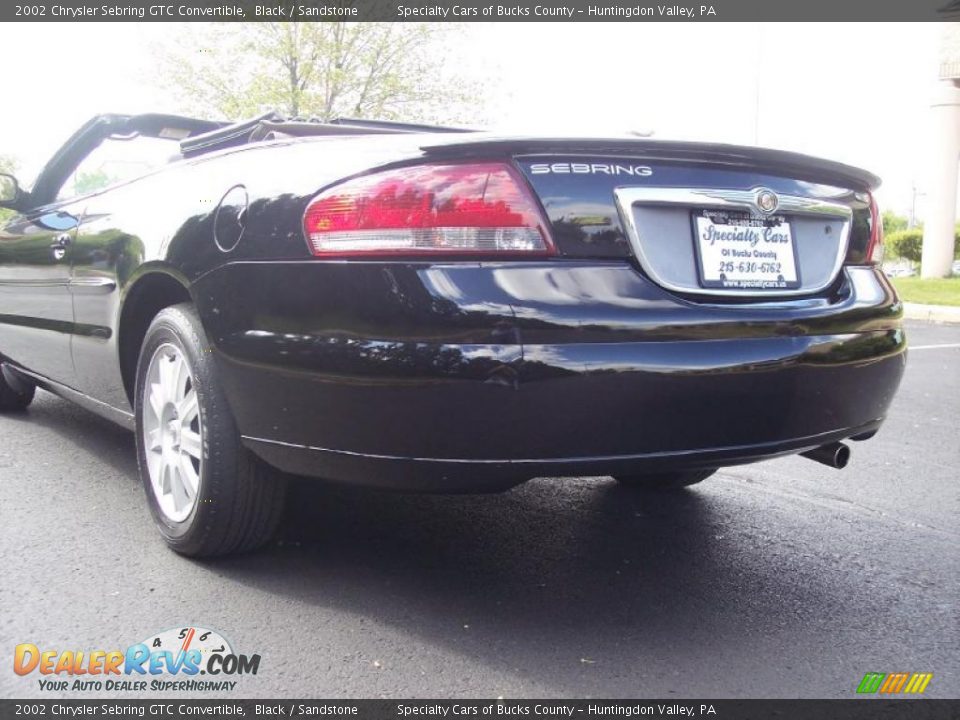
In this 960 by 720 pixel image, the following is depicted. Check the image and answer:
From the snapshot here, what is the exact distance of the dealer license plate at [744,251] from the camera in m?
2.24

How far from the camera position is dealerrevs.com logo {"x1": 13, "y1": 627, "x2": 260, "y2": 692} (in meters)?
2.05

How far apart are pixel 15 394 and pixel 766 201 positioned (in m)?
4.25

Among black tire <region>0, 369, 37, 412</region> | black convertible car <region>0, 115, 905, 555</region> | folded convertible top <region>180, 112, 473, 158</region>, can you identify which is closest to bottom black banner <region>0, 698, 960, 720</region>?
black convertible car <region>0, 115, 905, 555</region>

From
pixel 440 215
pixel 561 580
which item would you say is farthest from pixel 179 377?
pixel 561 580

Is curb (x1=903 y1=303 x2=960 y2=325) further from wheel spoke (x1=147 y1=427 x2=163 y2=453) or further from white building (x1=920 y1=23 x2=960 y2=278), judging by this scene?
wheel spoke (x1=147 y1=427 x2=163 y2=453)

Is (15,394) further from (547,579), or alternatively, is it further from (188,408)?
(547,579)

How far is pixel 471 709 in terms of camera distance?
1941 mm

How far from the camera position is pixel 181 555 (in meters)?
2.74

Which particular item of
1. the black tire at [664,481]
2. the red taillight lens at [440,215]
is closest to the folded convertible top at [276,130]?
the red taillight lens at [440,215]

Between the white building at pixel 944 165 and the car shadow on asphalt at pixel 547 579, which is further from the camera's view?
the white building at pixel 944 165

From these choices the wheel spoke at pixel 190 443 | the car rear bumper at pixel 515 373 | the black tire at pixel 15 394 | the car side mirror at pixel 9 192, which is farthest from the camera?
the black tire at pixel 15 394

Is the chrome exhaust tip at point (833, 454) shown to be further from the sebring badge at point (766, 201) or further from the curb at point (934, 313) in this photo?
the curb at point (934, 313)

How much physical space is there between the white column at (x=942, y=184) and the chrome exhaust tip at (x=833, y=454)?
20969 mm

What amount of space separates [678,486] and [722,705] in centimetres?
171
